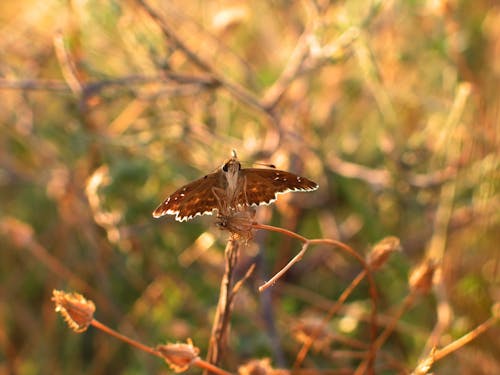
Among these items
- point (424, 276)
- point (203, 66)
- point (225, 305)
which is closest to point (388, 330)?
point (424, 276)

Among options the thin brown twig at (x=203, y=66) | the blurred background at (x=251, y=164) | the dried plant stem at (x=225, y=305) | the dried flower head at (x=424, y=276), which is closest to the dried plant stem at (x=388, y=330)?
the dried flower head at (x=424, y=276)

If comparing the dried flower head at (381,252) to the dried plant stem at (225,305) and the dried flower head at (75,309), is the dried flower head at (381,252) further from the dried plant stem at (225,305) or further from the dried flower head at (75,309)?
the dried flower head at (75,309)

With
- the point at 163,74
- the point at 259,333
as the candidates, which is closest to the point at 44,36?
the point at 163,74

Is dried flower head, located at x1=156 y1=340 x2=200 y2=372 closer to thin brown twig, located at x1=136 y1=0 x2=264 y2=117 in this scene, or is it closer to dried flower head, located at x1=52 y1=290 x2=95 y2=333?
dried flower head, located at x1=52 y1=290 x2=95 y2=333

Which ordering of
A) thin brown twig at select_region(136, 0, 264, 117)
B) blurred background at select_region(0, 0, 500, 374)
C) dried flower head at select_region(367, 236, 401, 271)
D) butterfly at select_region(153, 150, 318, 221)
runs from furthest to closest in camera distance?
blurred background at select_region(0, 0, 500, 374)
thin brown twig at select_region(136, 0, 264, 117)
dried flower head at select_region(367, 236, 401, 271)
butterfly at select_region(153, 150, 318, 221)

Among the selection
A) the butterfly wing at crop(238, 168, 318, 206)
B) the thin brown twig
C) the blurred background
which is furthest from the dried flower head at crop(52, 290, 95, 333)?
the thin brown twig

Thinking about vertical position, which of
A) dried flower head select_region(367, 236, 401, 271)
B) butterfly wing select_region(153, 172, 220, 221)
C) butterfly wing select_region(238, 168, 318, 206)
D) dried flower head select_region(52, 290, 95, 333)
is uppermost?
dried flower head select_region(367, 236, 401, 271)
